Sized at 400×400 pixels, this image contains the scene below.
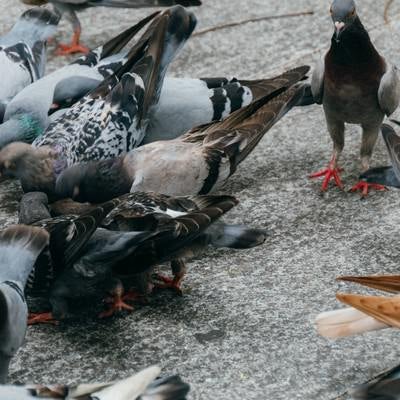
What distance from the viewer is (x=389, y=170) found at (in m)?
5.03

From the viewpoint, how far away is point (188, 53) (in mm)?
7133

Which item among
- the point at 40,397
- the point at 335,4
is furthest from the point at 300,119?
the point at 40,397

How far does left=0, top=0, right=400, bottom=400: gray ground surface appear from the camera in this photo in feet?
13.4

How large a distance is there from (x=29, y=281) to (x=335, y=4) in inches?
84.4

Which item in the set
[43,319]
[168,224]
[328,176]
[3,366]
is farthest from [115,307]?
[328,176]

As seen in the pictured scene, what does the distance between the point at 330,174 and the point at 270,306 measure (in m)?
1.26

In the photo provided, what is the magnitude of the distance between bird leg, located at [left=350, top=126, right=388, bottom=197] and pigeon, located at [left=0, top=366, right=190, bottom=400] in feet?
7.29

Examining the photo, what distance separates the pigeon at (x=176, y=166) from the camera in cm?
527

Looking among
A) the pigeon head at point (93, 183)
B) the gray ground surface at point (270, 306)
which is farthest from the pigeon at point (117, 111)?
the gray ground surface at point (270, 306)

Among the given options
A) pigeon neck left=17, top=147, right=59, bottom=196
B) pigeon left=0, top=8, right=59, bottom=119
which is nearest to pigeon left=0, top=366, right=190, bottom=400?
pigeon neck left=17, top=147, right=59, bottom=196

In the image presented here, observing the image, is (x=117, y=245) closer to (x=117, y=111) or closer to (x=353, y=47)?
(x=117, y=111)

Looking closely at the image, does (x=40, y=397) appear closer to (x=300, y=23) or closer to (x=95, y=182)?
(x=95, y=182)

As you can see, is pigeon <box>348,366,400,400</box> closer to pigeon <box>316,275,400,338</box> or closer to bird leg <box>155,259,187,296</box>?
pigeon <box>316,275,400,338</box>

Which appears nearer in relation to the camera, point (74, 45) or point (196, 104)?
point (196, 104)
